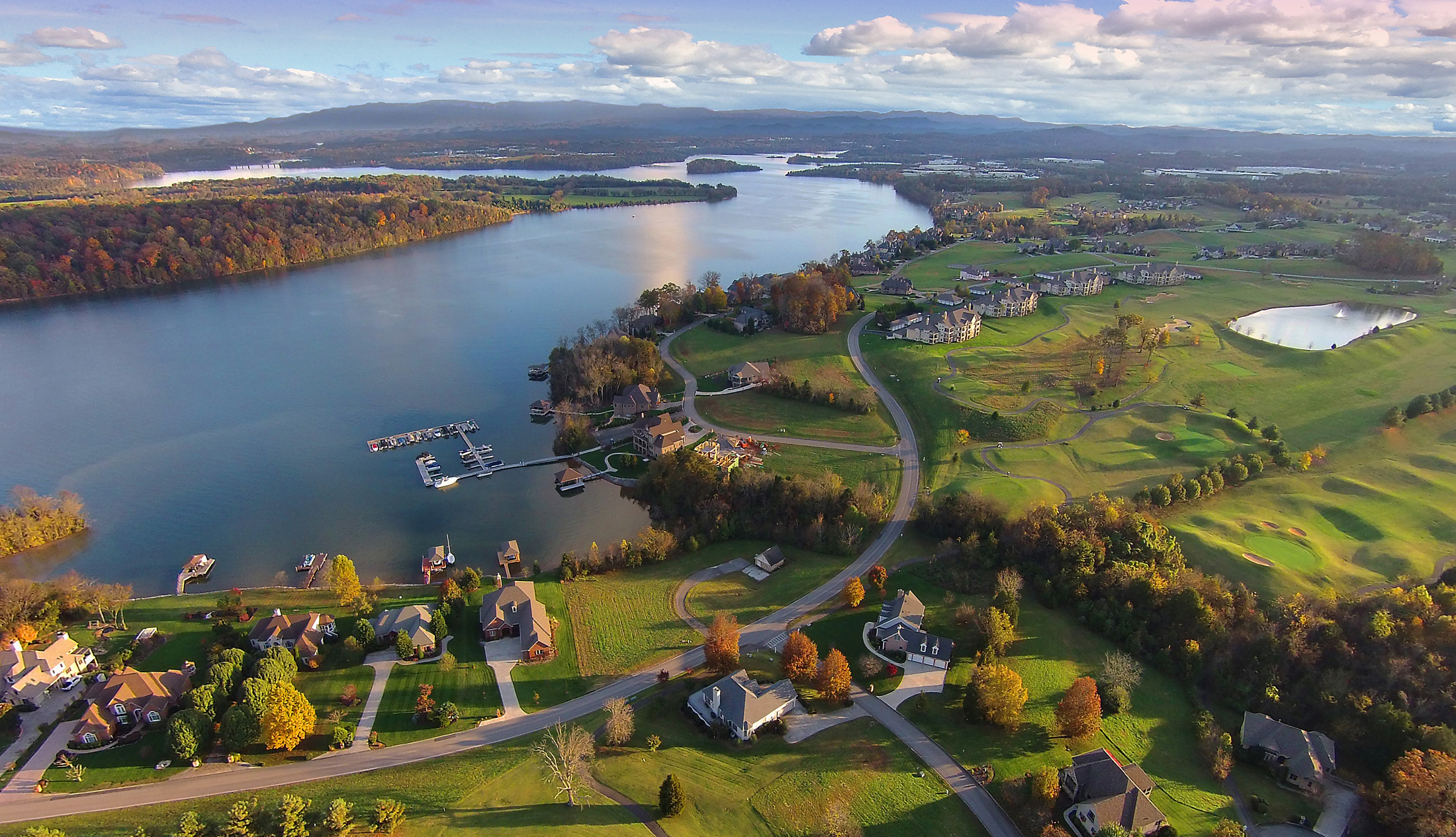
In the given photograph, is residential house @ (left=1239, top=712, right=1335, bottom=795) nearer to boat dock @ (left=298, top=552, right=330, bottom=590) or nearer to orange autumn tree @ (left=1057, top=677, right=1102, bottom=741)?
orange autumn tree @ (left=1057, top=677, right=1102, bottom=741)

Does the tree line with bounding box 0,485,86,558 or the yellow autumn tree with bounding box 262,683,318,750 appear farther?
the tree line with bounding box 0,485,86,558

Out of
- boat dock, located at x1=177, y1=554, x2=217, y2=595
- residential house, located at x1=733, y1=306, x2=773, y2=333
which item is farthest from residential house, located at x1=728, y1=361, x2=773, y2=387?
boat dock, located at x1=177, y1=554, x2=217, y2=595

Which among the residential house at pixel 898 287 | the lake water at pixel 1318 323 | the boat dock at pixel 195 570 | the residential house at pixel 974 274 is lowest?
the boat dock at pixel 195 570

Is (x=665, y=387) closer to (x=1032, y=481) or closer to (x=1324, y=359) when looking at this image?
(x=1032, y=481)

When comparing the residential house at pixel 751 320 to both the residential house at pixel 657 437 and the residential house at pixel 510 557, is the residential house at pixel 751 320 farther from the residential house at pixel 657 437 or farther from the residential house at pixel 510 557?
the residential house at pixel 510 557

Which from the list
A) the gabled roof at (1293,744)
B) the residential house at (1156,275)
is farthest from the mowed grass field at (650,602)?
the residential house at (1156,275)
